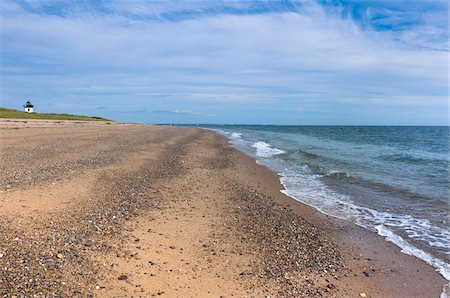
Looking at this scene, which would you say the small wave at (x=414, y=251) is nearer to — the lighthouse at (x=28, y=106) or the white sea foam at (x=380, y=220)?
the white sea foam at (x=380, y=220)

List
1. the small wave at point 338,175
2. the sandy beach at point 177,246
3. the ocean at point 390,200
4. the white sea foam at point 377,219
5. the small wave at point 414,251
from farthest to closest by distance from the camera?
the small wave at point 338,175, the ocean at point 390,200, the white sea foam at point 377,219, the small wave at point 414,251, the sandy beach at point 177,246

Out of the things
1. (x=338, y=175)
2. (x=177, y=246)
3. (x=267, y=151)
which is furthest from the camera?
(x=267, y=151)

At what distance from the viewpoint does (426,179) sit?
17328 millimetres

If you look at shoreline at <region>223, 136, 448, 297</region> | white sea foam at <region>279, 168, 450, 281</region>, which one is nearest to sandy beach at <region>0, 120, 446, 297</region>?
shoreline at <region>223, 136, 448, 297</region>

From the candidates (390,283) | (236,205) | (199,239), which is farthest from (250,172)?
(390,283)

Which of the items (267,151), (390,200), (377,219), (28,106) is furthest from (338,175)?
(28,106)

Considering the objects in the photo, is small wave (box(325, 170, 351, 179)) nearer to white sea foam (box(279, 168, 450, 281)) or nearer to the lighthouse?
white sea foam (box(279, 168, 450, 281))

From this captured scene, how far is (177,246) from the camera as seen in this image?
255 inches

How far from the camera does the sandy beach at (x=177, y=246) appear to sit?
4980 mm

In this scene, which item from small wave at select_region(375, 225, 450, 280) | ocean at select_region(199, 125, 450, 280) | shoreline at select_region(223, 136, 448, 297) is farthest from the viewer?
ocean at select_region(199, 125, 450, 280)

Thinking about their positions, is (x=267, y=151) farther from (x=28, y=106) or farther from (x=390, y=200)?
(x=28, y=106)

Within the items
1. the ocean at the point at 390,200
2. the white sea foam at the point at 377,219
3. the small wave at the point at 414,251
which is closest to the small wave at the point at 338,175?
the ocean at the point at 390,200

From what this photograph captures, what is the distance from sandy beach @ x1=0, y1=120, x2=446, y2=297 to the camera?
4.98 meters

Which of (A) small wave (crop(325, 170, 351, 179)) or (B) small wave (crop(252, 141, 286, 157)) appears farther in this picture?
(B) small wave (crop(252, 141, 286, 157))
